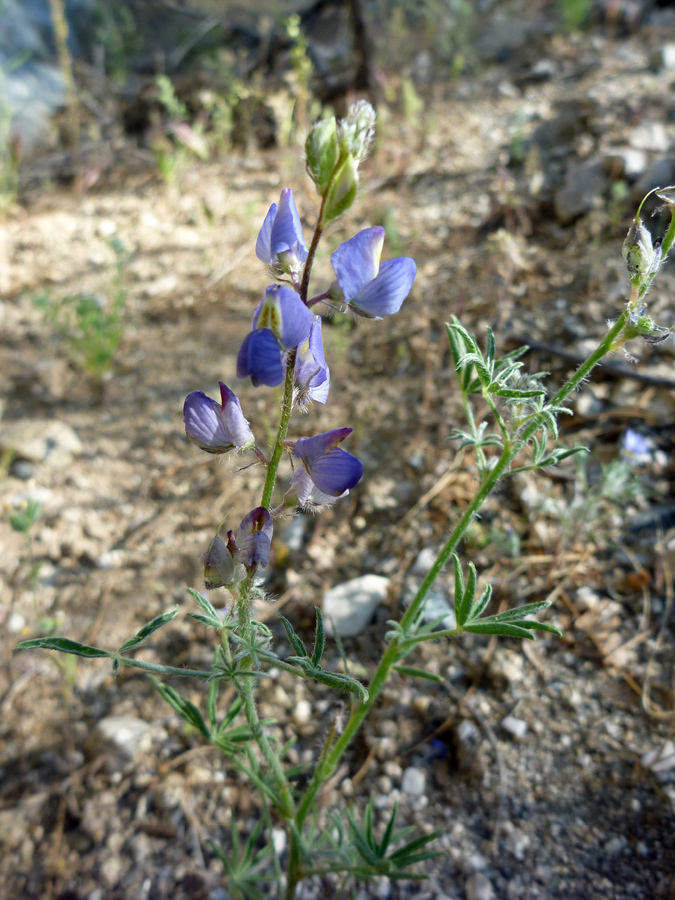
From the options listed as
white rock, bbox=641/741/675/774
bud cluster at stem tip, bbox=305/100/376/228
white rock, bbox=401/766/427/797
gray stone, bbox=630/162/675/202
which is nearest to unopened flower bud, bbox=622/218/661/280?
bud cluster at stem tip, bbox=305/100/376/228

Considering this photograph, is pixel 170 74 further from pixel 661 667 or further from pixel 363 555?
pixel 661 667

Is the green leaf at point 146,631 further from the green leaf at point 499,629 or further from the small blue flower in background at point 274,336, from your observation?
the green leaf at point 499,629

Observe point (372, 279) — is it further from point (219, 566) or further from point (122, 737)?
point (122, 737)

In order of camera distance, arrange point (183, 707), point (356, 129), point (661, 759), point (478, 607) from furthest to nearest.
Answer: point (661, 759)
point (183, 707)
point (478, 607)
point (356, 129)

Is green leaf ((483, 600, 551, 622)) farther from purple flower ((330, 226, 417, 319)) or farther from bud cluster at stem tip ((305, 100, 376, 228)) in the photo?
bud cluster at stem tip ((305, 100, 376, 228))

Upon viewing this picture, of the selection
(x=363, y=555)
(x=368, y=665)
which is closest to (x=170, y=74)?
(x=363, y=555)

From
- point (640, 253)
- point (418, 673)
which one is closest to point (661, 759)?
point (418, 673)
